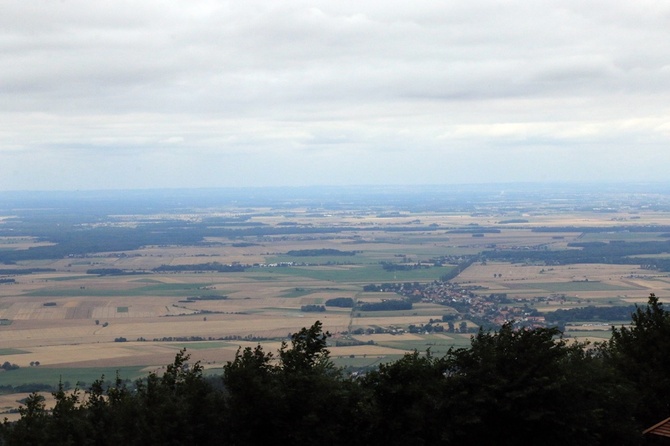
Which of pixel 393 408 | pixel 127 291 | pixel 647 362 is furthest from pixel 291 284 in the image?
pixel 393 408

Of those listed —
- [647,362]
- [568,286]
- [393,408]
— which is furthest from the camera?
[568,286]

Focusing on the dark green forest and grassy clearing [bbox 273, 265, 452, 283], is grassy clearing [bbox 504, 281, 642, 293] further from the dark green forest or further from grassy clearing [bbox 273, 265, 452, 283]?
the dark green forest

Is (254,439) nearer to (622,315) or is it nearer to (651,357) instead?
(651,357)

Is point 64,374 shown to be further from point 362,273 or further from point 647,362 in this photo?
point 362,273

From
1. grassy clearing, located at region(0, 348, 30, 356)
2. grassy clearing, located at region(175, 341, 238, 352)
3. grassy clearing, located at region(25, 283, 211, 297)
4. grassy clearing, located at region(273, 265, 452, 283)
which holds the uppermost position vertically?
grassy clearing, located at region(273, 265, 452, 283)

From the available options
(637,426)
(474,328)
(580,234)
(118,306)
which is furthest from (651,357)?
(580,234)

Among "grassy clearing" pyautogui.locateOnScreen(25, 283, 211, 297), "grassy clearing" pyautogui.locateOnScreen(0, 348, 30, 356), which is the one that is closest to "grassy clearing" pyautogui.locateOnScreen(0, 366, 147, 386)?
"grassy clearing" pyautogui.locateOnScreen(0, 348, 30, 356)
